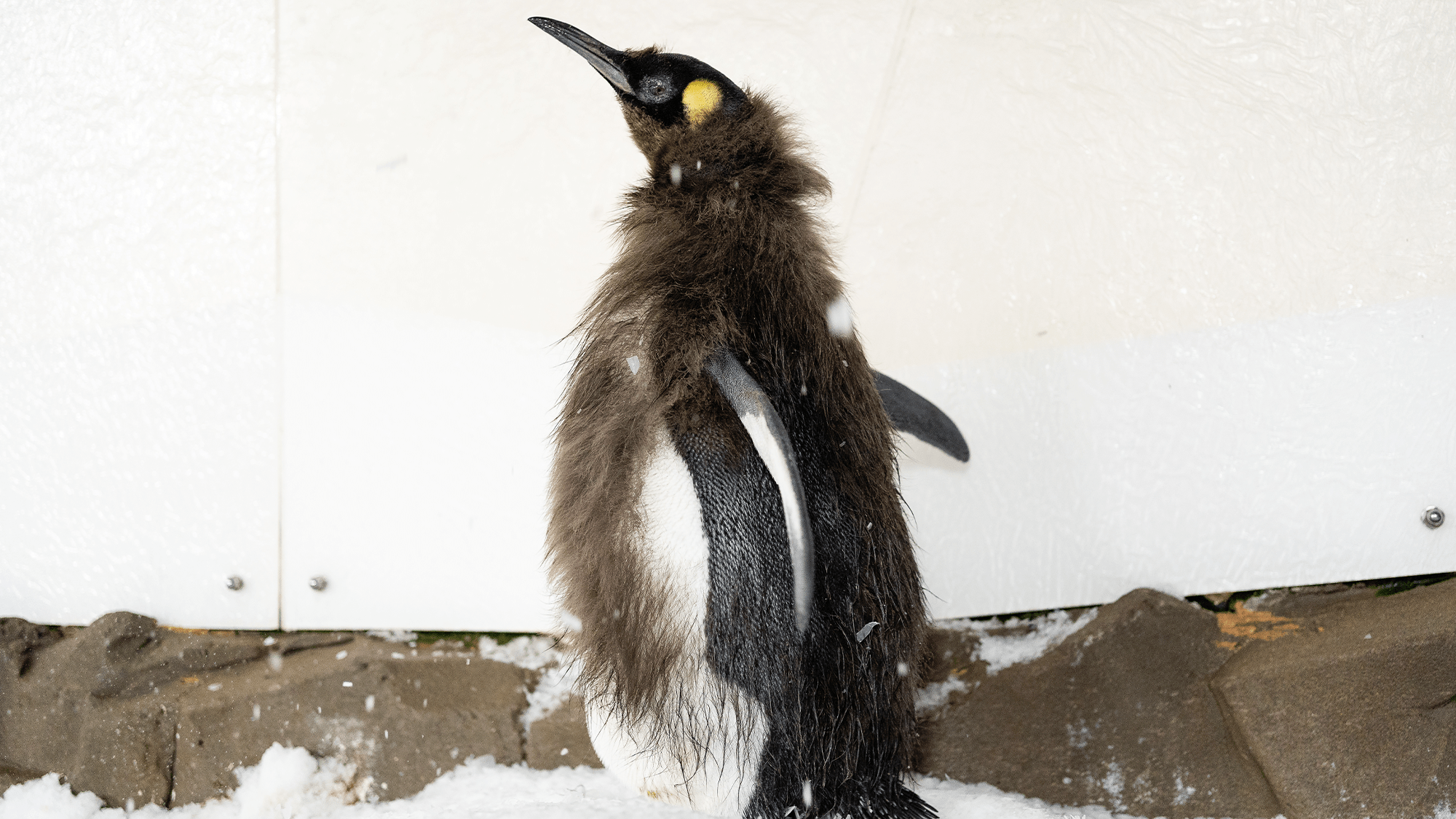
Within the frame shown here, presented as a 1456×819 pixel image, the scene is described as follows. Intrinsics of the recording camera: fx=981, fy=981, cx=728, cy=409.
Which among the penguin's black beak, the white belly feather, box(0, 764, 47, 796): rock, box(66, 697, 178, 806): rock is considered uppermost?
the penguin's black beak

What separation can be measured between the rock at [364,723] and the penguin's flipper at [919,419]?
2.76 ft

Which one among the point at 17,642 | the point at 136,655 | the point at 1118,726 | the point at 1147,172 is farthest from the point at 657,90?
the point at 17,642

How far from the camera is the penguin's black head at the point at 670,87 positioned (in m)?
1.11

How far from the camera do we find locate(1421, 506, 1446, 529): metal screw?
1.53 m

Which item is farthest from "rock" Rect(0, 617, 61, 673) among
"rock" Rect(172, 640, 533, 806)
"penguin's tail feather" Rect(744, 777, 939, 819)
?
"penguin's tail feather" Rect(744, 777, 939, 819)

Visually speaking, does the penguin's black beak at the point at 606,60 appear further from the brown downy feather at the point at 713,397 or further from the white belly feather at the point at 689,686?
the white belly feather at the point at 689,686

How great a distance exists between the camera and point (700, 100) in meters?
1.11

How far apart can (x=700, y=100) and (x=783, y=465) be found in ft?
1.47

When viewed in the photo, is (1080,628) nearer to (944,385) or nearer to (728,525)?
(944,385)

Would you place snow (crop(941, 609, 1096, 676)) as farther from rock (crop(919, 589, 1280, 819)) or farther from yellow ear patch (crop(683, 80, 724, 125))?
yellow ear patch (crop(683, 80, 724, 125))

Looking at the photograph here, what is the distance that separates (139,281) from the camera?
1916mm

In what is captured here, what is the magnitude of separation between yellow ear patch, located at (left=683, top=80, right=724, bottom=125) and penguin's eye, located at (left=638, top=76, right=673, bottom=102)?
0.07 ft

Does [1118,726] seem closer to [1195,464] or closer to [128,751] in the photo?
[1195,464]

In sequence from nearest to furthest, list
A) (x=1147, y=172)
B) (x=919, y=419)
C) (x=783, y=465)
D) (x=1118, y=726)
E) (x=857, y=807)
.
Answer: (x=783, y=465) < (x=857, y=807) < (x=919, y=419) < (x=1118, y=726) < (x=1147, y=172)
